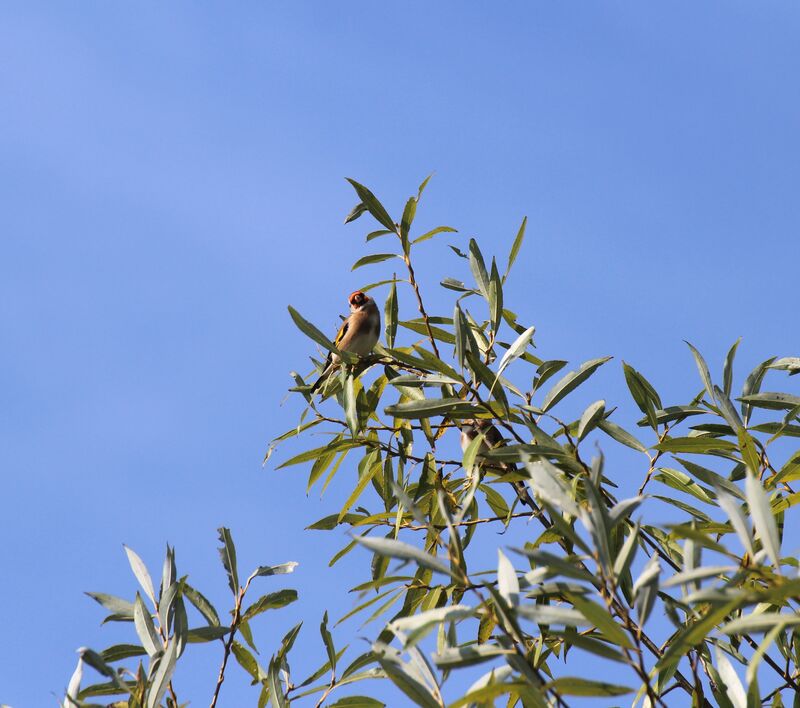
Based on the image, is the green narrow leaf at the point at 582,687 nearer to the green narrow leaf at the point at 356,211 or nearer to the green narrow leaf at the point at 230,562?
the green narrow leaf at the point at 230,562

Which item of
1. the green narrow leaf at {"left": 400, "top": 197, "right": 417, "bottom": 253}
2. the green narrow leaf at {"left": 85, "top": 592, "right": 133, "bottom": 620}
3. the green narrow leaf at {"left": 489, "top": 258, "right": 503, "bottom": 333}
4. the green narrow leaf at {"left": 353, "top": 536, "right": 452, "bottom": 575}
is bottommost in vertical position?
the green narrow leaf at {"left": 353, "top": 536, "right": 452, "bottom": 575}

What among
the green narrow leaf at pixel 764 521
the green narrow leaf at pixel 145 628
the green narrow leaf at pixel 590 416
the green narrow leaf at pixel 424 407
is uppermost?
the green narrow leaf at pixel 424 407

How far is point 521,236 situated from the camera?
3770mm

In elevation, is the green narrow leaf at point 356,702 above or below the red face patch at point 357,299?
below

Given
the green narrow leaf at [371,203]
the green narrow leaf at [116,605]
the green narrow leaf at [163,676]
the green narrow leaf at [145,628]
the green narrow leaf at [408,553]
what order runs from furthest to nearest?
the green narrow leaf at [371,203]
the green narrow leaf at [116,605]
the green narrow leaf at [145,628]
the green narrow leaf at [163,676]
the green narrow leaf at [408,553]

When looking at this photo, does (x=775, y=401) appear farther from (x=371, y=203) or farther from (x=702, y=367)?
(x=371, y=203)

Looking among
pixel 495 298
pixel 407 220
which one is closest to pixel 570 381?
pixel 495 298

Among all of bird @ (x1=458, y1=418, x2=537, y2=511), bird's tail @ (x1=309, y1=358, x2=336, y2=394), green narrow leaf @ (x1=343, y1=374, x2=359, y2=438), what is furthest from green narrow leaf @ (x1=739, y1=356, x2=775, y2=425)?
bird's tail @ (x1=309, y1=358, x2=336, y2=394)

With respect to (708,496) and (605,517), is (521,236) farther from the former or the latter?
(605,517)

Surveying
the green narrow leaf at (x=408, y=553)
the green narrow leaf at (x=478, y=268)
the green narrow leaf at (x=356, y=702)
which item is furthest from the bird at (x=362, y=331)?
the green narrow leaf at (x=408, y=553)

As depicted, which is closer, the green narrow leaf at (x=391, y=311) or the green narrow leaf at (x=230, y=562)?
the green narrow leaf at (x=230, y=562)

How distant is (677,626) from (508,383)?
1.22 meters

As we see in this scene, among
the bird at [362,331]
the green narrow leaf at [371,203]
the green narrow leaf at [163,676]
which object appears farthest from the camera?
the bird at [362,331]

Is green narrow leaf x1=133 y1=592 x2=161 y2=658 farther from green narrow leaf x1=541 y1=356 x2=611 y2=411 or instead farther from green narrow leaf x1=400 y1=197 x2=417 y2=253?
green narrow leaf x1=400 y1=197 x2=417 y2=253
